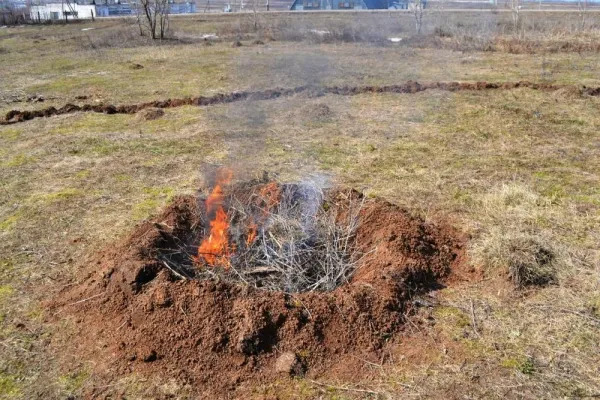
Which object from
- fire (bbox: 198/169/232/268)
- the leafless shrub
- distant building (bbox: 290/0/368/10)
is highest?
distant building (bbox: 290/0/368/10)

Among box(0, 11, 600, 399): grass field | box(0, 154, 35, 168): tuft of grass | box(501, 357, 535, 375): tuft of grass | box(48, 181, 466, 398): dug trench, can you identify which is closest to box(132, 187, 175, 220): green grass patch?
box(0, 11, 600, 399): grass field

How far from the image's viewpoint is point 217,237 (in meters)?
4.40

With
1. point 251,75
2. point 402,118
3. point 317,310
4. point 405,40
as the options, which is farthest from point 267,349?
point 405,40

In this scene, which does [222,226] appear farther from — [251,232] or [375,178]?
[375,178]

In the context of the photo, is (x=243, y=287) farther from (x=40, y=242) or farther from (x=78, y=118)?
(x=78, y=118)

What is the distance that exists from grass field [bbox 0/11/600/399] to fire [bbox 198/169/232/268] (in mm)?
837

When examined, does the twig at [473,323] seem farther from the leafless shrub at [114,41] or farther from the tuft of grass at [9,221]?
the leafless shrub at [114,41]

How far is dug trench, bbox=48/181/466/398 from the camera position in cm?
331

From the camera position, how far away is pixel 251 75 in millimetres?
13609

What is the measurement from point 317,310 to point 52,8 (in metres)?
51.1

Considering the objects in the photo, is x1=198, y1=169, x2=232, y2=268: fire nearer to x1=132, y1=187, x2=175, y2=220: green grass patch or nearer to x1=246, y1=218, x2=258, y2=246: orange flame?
x1=246, y1=218, x2=258, y2=246: orange flame

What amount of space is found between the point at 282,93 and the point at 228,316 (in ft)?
26.7

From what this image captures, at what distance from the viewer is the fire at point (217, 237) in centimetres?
417

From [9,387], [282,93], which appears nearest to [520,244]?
[9,387]
